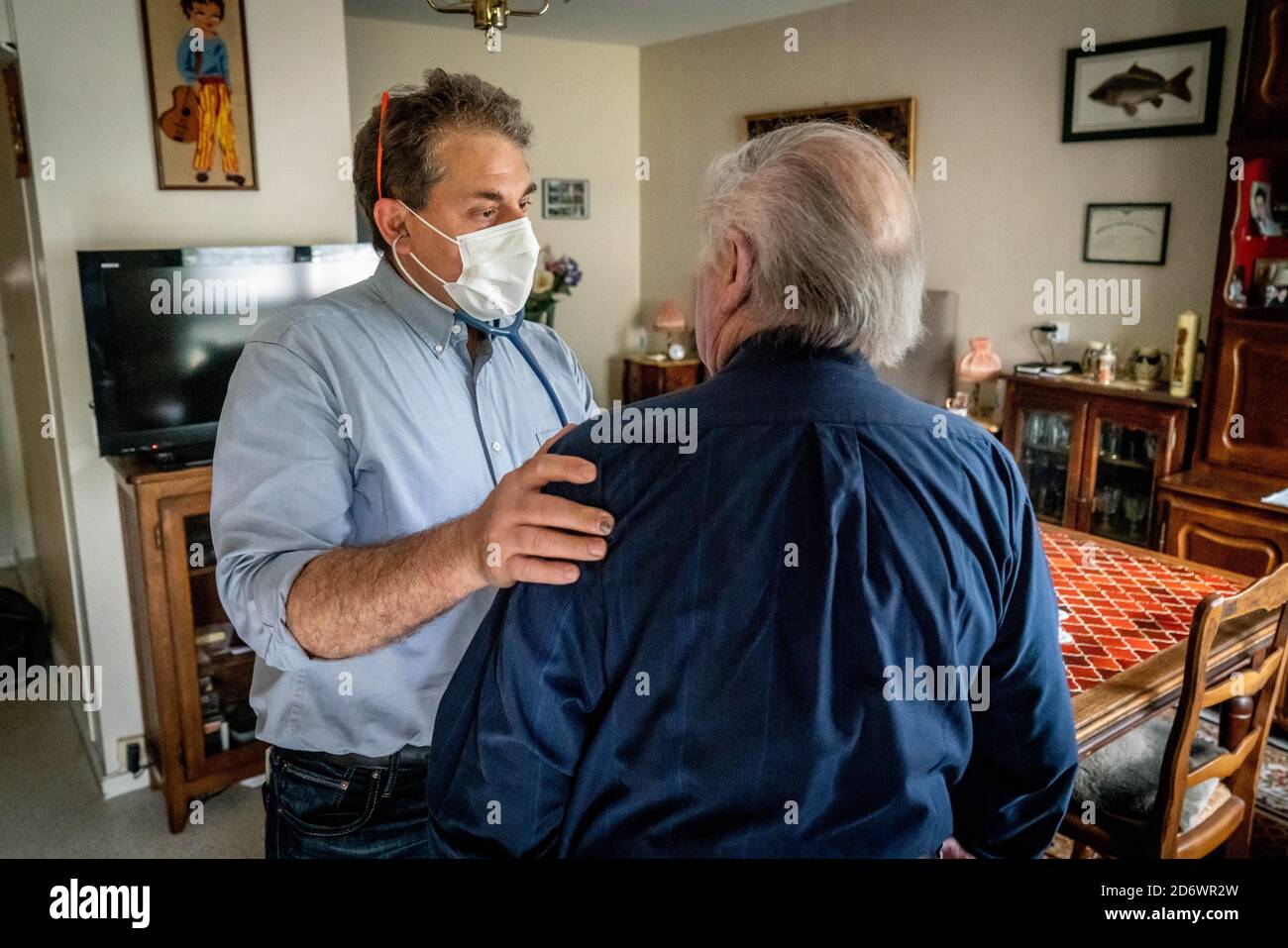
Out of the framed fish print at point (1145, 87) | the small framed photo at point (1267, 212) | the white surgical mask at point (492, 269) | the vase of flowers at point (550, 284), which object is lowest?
the vase of flowers at point (550, 284)

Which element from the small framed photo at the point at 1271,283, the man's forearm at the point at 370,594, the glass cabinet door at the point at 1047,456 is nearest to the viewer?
the man's forearm at the point at 370,594

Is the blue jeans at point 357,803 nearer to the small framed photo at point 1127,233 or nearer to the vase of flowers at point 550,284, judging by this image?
the small framed photo at point 1127,233

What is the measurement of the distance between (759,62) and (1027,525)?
204 inches

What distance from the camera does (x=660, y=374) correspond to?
6008 mm

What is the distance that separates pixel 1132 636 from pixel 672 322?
435 cm

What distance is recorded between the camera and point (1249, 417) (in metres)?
3.36

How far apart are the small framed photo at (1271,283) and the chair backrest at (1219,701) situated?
5.43 feet

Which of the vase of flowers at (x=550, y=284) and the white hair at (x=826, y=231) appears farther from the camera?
the vase of flowers at (x=550, y=284)

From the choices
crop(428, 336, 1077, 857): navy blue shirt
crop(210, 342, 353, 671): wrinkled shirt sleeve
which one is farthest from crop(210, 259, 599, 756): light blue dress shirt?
crop(428, 336, 1077, 857): navy blue shirt

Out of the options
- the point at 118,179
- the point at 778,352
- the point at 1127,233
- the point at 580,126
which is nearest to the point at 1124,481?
the point at 1127,233

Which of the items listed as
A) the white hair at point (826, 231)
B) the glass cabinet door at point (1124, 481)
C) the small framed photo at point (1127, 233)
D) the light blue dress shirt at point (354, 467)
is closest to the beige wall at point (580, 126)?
the small framed photo at point (1127, 233)

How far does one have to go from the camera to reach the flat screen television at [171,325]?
100 inches

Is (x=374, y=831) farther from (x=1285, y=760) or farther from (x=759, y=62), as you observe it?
(x=759, y=62)
